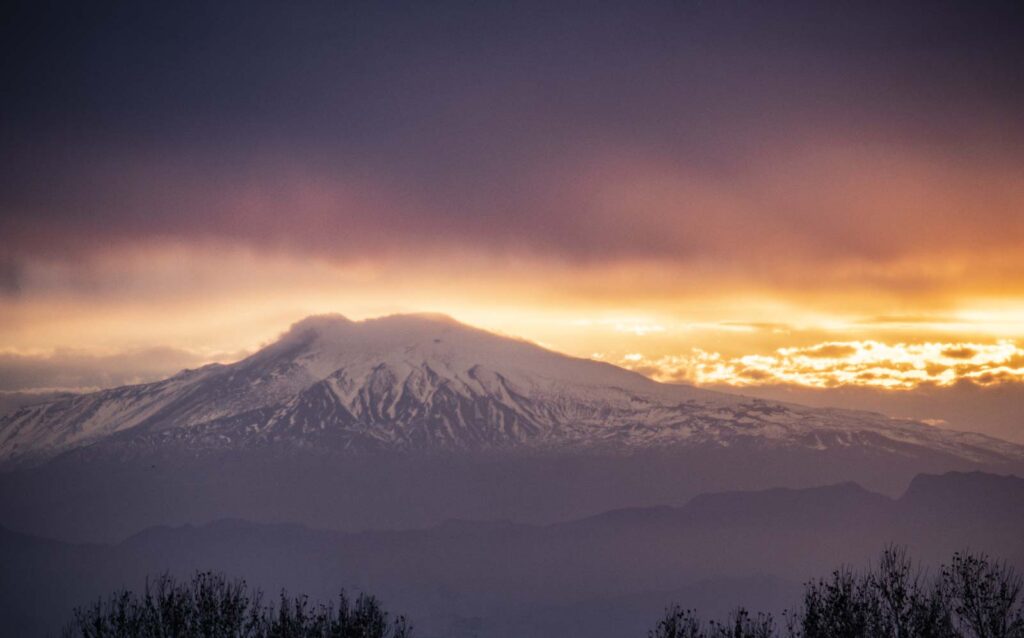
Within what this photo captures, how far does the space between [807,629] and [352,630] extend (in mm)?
24867

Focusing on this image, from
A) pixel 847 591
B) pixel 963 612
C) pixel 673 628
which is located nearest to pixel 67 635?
pixel 673 628

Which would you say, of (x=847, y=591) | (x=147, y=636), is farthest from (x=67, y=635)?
(x=847, y=591)

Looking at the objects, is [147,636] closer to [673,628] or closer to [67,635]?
[67,635]

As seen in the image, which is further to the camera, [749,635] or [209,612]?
[209,612]

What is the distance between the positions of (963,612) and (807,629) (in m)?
8.08

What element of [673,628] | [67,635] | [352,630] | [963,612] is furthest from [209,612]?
[963,612]

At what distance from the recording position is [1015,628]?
2238 inches

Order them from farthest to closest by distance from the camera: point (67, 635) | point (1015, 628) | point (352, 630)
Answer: point (67, 635) < point (352, 630) < point (1015, 628)

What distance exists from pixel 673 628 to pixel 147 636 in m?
29.9

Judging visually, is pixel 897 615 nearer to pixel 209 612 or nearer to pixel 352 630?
pixel 352 630

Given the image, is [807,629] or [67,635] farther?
[67,635]

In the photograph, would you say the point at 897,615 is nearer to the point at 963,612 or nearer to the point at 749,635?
the point at 963,612

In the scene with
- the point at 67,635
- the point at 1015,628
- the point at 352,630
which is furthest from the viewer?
the point at 67,635

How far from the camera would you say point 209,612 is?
210 feet
